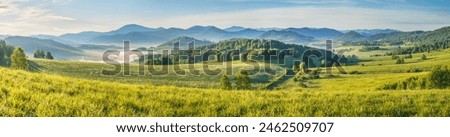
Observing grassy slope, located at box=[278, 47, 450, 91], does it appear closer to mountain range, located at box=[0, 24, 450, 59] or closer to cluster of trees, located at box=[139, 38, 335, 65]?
mountain range, located at box=[0, 24, 450, 59]

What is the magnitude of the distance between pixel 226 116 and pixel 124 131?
208cm

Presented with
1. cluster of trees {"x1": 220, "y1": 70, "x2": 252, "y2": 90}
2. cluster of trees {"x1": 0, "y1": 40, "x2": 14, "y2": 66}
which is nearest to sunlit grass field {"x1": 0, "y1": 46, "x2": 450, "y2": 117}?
cluster of trees {"x1": 0, "y1": 40, "x2": 14, "y2": 66}

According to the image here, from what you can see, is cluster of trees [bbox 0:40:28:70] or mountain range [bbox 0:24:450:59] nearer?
cluster of trees [bbox 0:40:28:70]

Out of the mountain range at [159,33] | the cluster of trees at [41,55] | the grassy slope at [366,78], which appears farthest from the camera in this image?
the grassy slope at [366,78]

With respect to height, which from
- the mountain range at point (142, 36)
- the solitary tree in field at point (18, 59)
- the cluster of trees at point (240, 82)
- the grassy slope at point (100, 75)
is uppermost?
the mountain range at point (142, 36)

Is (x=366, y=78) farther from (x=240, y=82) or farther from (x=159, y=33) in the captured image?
(x=159, y=33)

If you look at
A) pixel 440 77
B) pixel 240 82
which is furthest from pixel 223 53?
pixel 440 77

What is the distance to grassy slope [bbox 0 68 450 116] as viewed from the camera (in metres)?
9.15

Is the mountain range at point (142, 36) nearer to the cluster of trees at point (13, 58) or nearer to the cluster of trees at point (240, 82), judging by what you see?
the cluster of trees at point (13, 58)

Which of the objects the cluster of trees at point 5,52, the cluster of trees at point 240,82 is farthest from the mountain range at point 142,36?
the cluster of trees at point 240,82

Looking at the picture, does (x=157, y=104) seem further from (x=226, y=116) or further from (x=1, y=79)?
(x=1, y=79)

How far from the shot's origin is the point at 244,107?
10.1 meters

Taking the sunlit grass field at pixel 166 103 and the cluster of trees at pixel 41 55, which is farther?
the cluster of trees at pixel 41 55

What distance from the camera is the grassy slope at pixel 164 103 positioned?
9.15 meters
